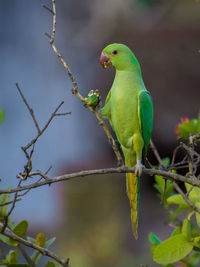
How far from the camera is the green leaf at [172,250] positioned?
1.19 meters

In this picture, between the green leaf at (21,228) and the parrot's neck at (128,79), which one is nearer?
the green leaf at (21,228)

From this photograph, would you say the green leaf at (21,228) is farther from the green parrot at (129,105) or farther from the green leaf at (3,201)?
the green parrot at (129,105)

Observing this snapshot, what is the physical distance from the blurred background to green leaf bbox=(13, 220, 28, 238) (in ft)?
6.43

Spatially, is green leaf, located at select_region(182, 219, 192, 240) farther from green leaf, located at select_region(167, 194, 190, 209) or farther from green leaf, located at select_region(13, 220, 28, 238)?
green leaf, located at select_region(13, 220, 28, 238)

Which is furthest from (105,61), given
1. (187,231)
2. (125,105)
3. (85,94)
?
(85,94)

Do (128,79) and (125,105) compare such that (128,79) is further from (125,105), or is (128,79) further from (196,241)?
(196,241)

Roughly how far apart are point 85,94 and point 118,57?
345 centimetres

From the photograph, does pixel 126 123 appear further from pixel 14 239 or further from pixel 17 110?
pixel 17 110

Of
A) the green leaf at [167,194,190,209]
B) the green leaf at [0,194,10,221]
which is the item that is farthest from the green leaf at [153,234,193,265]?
the green leaf at [0,194,10,221]

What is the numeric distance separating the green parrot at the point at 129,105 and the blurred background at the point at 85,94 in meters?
1.51

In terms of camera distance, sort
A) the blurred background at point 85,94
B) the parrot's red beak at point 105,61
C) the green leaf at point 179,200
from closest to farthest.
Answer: the green leaf at point 179,200
the parrot's red beak at point 105,61
the blurred background at point 85,94

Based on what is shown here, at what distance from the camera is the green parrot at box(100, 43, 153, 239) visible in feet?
5.21

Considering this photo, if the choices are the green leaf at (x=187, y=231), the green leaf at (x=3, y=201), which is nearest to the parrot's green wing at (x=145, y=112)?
the green leaf at (x=187, y=231)

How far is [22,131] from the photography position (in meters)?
5.77
